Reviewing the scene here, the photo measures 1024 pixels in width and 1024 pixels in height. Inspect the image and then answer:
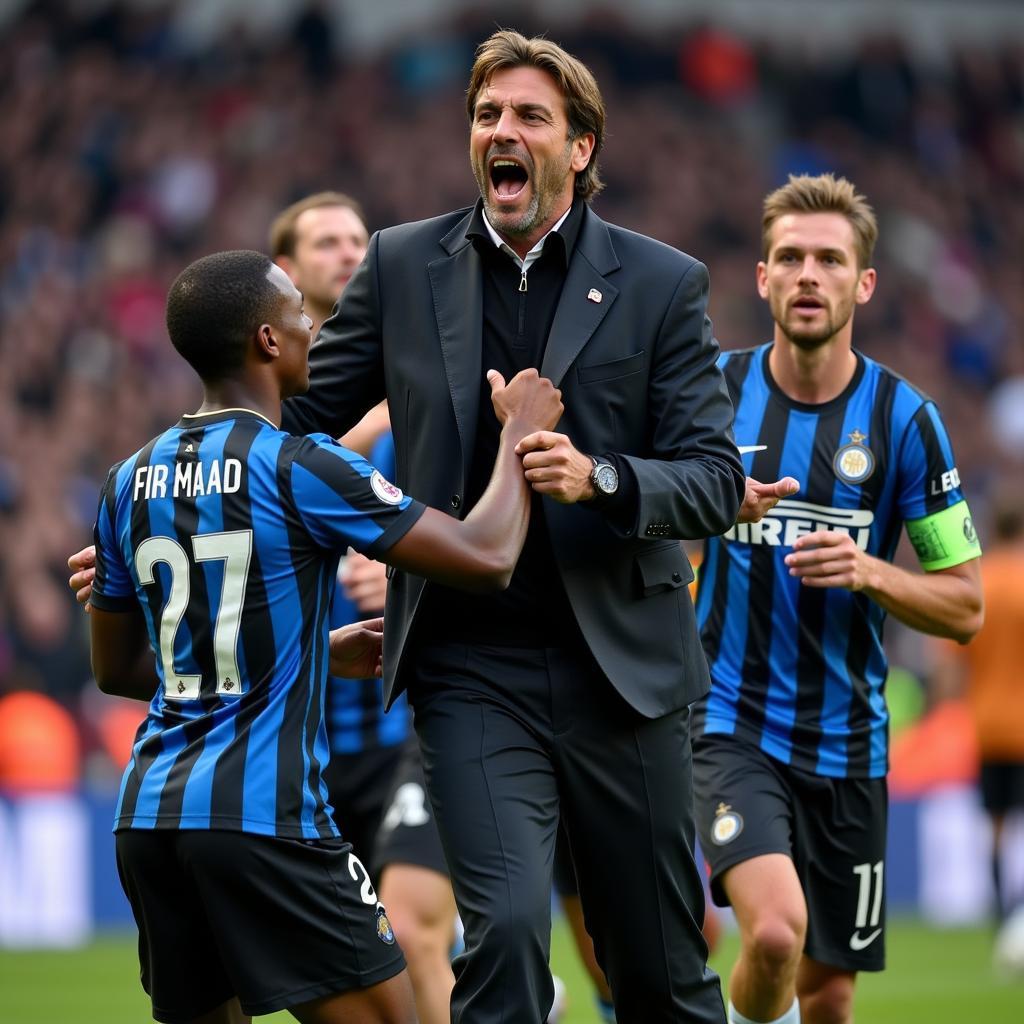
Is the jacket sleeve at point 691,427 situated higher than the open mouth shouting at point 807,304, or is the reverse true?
the open mouth shouting at point 807,304

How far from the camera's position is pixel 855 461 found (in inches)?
228

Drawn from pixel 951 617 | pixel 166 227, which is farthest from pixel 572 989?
pixel 166 227

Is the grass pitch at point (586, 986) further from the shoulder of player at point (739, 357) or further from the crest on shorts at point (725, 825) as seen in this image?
the shoulder of player at point (739, 357)

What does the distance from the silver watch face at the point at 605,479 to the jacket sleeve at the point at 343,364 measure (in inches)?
31.6

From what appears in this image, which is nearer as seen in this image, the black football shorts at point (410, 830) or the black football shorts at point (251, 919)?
the black football shorts at point (251, 919)

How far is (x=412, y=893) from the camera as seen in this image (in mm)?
6070

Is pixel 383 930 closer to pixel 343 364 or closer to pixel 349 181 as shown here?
pixel 343 364

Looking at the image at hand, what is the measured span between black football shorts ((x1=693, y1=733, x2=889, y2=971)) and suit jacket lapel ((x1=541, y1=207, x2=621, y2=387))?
5.80ft

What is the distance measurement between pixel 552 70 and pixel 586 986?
5.99m

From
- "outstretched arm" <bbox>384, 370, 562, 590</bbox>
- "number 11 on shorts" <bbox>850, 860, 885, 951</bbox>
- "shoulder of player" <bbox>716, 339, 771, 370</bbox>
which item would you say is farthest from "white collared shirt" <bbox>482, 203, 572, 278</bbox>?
"number 11 on shorts" <bbox>850, 860, 885, 951</bbox>

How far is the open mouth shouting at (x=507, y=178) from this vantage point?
15.1 ft

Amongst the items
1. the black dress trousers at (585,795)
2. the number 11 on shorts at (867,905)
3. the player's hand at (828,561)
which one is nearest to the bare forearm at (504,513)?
the black dress trousers at (585,795)

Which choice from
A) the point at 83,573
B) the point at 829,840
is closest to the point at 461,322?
the point at 83,573

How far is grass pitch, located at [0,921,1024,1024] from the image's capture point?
8.44 m
